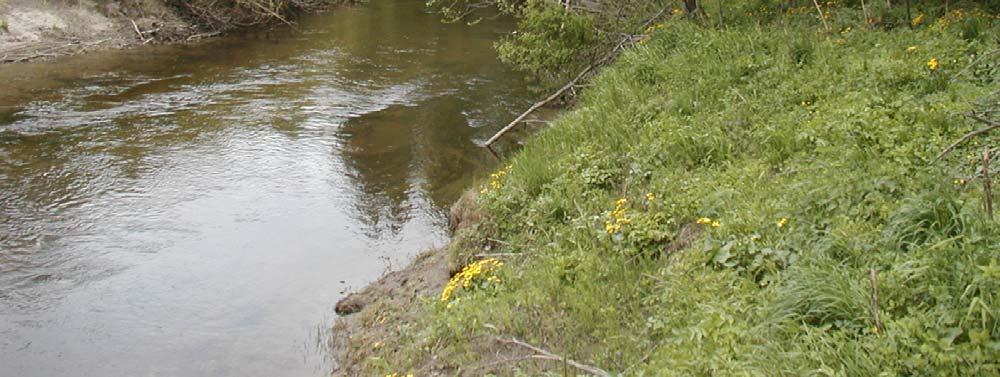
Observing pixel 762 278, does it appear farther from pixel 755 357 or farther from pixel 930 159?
pixel 930 159

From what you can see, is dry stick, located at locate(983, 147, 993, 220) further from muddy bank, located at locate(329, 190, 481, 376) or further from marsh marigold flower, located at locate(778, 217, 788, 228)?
muddy bank, located at locate(329, 190, 481, 376)

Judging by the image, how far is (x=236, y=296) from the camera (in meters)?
7.62

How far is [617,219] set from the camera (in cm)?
606

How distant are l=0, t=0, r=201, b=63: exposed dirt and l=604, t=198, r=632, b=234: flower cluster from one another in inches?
606

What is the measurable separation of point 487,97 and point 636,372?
10548 millimetres

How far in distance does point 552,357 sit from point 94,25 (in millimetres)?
18253

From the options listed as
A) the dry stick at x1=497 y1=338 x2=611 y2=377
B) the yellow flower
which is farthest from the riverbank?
the yellow flower

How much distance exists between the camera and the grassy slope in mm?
3736

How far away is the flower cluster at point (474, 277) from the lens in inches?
245

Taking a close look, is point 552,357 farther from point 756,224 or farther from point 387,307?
point 387,307

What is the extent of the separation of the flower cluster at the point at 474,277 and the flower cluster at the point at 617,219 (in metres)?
0.93

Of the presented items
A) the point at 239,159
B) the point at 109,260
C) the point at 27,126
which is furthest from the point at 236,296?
the point at 27,126

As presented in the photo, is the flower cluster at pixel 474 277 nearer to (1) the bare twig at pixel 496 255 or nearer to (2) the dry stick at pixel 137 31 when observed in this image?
(1) the bare twig at pixel 496 255

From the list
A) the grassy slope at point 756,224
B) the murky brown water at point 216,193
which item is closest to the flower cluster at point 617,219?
the grassy slope at point 756,224
